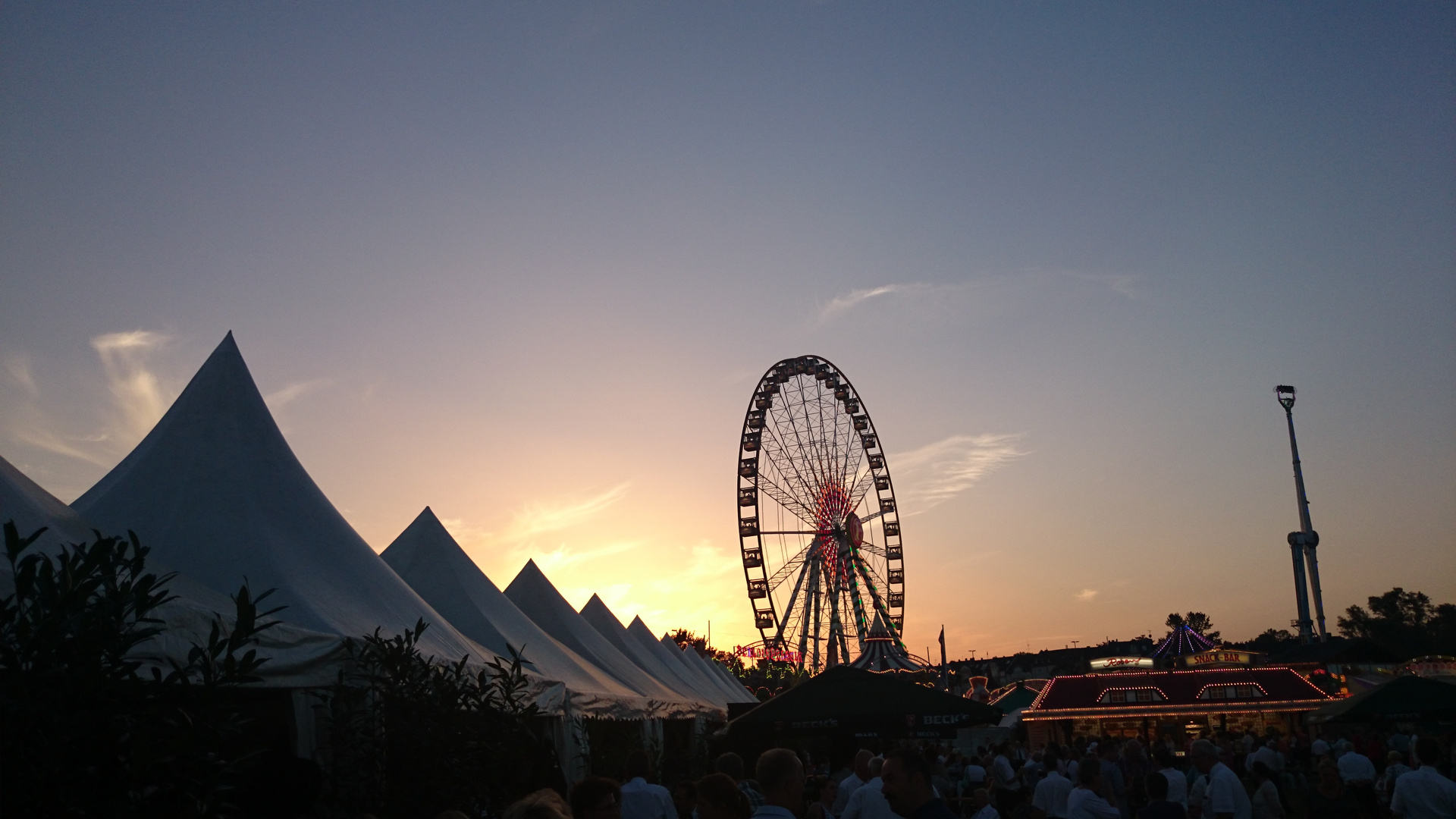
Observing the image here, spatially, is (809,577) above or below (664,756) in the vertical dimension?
above

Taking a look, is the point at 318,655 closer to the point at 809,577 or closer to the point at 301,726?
the point at 301,726

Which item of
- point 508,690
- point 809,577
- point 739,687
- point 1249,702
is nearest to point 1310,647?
point 1249,702

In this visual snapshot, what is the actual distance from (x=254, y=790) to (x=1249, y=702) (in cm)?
3266

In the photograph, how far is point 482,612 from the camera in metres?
14.8

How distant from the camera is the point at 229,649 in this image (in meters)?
4.52

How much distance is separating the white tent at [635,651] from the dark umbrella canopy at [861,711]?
12846 millimetres

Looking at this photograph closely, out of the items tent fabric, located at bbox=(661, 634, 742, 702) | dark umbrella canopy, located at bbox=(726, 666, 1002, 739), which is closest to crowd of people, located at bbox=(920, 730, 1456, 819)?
dark umbrella canopy, located at bbox=(726, 666, 1002, 739)

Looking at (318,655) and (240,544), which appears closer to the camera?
(318,655)

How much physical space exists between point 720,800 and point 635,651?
67.9 feet

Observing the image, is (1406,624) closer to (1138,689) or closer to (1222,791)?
(1138,689)

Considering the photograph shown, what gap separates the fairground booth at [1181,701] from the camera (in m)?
32.2

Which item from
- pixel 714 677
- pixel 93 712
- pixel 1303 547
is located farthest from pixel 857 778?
pixel 1303 547

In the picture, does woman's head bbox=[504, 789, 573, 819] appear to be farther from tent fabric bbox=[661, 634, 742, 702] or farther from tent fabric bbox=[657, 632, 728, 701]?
tent fabric bbox=[661, 634, 742, 702]

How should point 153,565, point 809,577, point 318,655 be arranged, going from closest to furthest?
point 318,655 < point 153,565 < point 809,577
